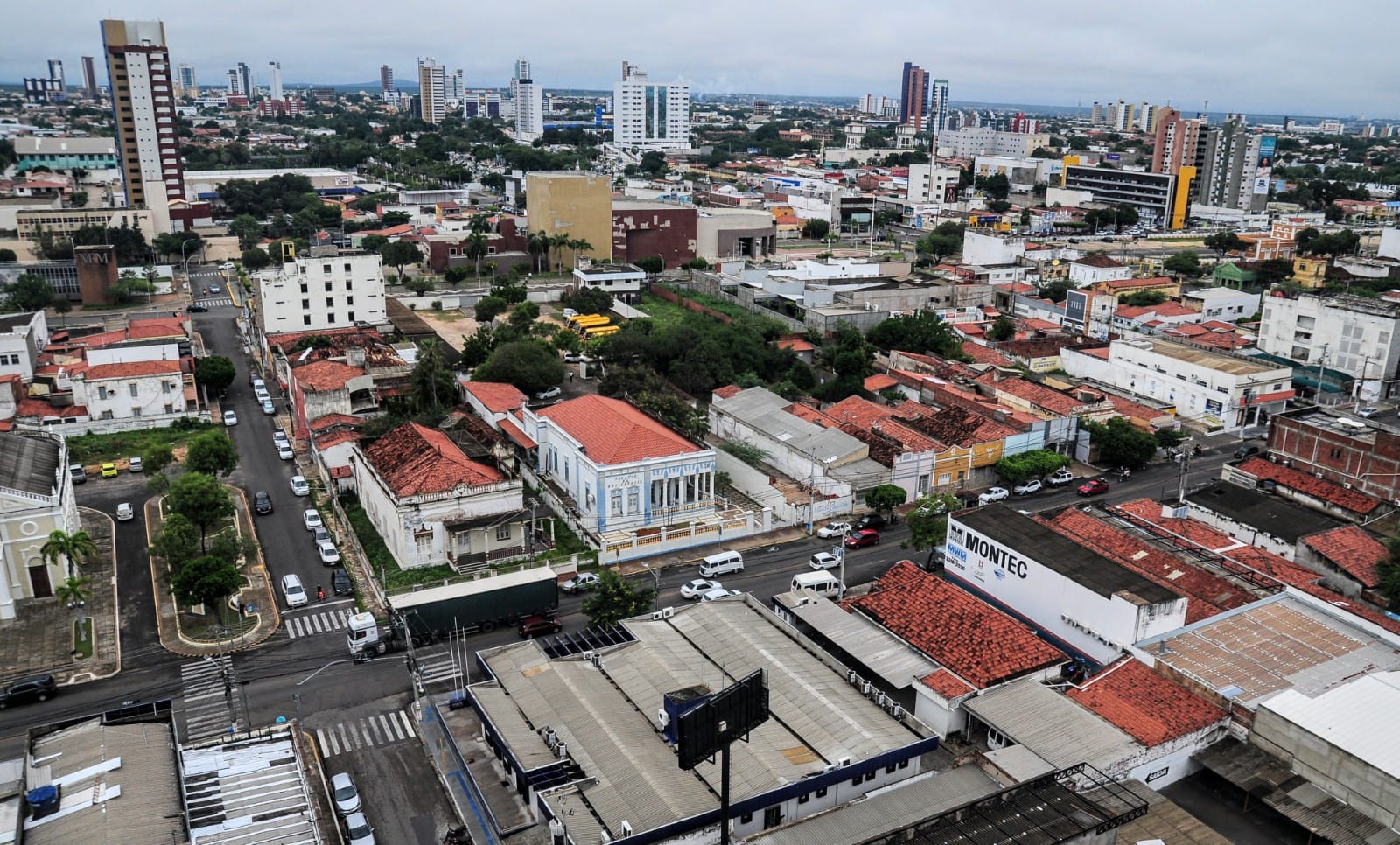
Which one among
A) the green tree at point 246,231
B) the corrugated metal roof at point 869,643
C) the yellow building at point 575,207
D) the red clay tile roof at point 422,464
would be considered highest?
the yellow building at point 575,207

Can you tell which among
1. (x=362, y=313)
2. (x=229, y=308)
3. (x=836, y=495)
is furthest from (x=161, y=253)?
(x=836, y=495)

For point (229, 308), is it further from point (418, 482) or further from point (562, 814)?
point (562, 814)

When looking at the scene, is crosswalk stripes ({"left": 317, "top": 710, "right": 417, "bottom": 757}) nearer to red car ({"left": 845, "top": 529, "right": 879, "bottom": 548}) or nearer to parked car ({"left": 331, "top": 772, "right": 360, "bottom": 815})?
parked car ({"left": 331, "top": 772, "right": 360, "bottom": 815})

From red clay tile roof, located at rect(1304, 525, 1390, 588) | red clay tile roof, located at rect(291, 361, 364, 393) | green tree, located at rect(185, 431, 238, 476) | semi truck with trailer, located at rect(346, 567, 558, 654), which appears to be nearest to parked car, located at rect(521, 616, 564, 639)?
semi truck with trailer, located at rect(346, 567, 558, 654)

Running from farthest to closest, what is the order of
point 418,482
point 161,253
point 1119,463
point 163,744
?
point 161,253 → point 1119,463 → point 418,482 → point 163,744

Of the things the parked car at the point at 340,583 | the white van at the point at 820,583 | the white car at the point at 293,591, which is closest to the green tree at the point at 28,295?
the white car at the point at 293,591

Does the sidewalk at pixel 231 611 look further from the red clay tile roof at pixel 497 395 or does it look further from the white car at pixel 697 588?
the red clay tile roof at pixel 497 395
